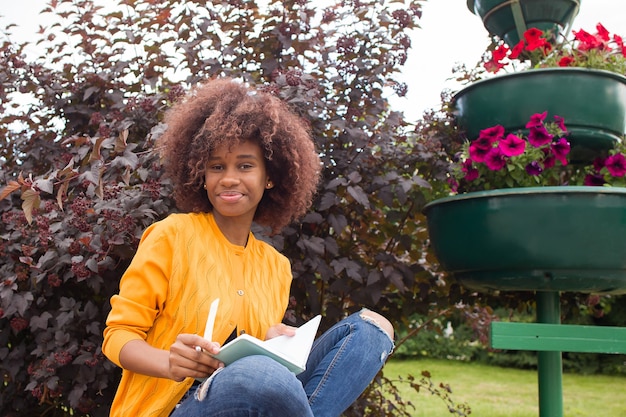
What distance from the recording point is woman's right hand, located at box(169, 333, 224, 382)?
1.17 metres

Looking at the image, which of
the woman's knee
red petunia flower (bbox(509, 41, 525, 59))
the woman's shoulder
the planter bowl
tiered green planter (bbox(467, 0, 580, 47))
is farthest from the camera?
tiered green planter (bbox(467, 0, 580, 47))

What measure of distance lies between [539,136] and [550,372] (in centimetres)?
75

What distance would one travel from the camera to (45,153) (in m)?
2.22

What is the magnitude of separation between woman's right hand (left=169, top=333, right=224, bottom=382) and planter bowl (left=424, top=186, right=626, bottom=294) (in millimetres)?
982

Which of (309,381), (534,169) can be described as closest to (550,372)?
(534,169)

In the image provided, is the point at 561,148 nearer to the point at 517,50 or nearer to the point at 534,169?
the point at 534,169

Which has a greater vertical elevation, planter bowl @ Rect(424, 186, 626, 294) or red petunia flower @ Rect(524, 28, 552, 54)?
red petunia flower @ Rect(524, 28, 552, 54)

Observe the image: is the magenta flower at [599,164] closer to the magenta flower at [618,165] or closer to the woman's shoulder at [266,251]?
the magenta flower at [618,165]

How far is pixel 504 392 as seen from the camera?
5152 millimetres

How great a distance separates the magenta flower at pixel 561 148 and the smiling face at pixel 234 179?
0.97 m

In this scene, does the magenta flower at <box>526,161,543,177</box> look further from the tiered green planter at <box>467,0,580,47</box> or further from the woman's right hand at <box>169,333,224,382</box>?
the woman's right hand at <box>169,333,224,382</box>

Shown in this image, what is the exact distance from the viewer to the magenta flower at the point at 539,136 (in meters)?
1.98

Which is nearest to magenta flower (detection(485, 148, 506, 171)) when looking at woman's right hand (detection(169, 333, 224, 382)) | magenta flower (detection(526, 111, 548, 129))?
magenta flower (detection(526, 111, 548, 129))

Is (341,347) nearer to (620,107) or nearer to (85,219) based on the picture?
(85,219)
